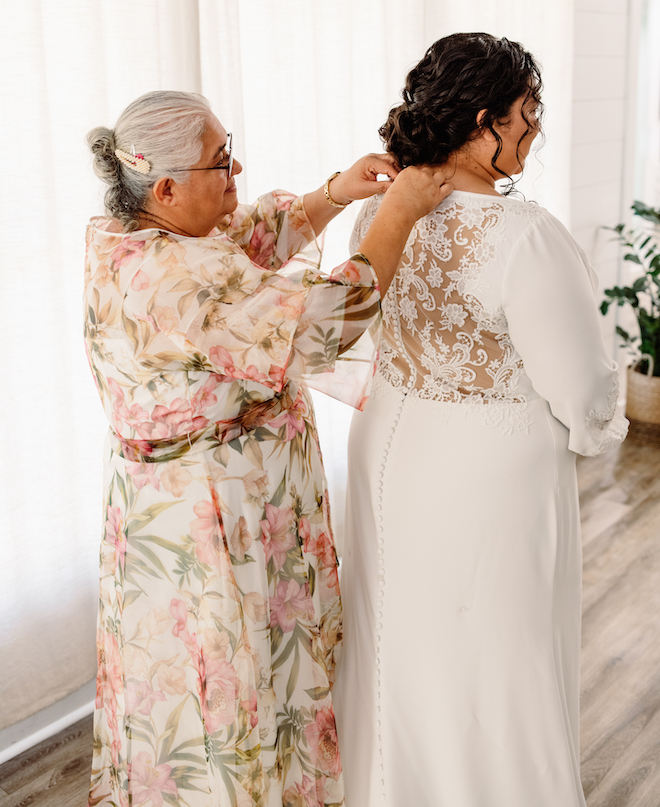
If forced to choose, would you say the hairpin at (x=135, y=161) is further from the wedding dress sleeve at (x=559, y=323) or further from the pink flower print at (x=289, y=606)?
the pink flower print at (x=289, y=606)

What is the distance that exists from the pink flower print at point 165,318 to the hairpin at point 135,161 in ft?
0.76

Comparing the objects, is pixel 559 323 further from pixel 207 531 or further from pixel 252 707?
pixel 252 707

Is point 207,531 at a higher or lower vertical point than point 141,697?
higher

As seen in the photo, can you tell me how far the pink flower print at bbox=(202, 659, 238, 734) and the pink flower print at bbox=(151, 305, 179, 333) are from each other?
0.58 meters

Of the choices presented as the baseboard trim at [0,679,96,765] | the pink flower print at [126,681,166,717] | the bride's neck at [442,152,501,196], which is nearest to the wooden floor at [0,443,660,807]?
the baseboard trim at [0,679,96,765]

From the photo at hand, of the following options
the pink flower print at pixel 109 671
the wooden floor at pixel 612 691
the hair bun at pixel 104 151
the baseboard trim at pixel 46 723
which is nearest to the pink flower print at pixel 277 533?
the pink flower print at pixel 109 671

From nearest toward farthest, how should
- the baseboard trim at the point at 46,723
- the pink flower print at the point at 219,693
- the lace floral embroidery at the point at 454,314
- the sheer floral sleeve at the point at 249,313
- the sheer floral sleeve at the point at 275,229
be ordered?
the sheer floral sleeve at the point at 249,313 < the lace floral embroidery at the point at 454,314 < the pink flower print at the point at 219,693 < the sheer floral sleeve at the point at 275,229 < the baseboard trim at the point at 46,723

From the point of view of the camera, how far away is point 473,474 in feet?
4.48

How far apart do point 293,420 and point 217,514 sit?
22 centimetres

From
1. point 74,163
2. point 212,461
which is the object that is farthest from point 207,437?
point 74,163

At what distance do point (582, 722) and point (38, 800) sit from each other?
138cm

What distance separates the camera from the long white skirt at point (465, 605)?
1.37 metres

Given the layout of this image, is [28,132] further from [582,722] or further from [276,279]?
[582,722]

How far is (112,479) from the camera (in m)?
1.42
